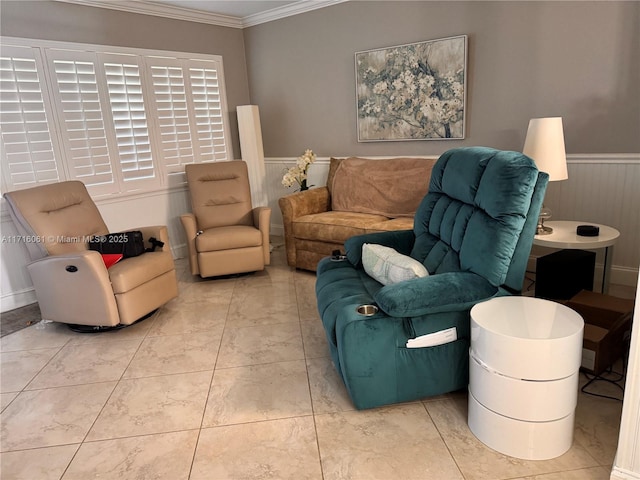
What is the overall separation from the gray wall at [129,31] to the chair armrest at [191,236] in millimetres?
1599

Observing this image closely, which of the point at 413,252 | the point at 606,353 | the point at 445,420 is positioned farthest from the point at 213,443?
the point at 606,353

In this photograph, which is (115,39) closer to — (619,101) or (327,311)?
(327,311)

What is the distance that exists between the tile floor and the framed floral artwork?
210 cm

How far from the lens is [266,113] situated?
17.0 ft

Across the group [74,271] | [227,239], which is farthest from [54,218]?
[227,239]

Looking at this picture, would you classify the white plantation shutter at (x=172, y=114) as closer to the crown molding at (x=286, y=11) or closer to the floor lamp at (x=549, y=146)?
the crown molding at (x=286, y=11)

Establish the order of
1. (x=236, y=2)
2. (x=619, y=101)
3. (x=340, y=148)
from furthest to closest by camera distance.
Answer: (x=340, y=148) < (x=236, y=2) < (x=619, y=101)

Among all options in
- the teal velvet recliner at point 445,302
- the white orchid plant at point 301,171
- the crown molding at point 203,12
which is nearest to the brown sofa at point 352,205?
the white orchid plant at point 301,171

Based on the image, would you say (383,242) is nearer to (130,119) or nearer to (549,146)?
(549,146)

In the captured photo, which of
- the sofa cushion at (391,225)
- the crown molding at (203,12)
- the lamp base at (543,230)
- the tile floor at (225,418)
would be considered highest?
the crown molding at (203,12)

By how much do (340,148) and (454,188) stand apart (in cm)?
243

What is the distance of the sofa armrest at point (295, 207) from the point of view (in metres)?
3.94

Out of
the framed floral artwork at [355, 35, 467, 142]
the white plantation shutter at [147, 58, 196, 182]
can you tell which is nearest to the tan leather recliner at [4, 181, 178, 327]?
the white plantation shutter at [147, 58, 196, 182]

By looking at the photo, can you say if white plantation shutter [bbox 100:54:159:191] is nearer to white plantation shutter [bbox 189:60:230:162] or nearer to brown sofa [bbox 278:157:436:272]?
white plantation shutter [bbox 189:60:230:162]
